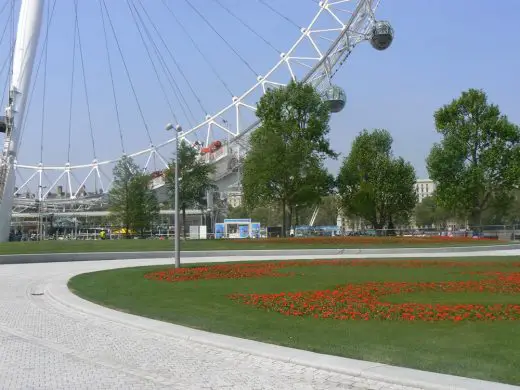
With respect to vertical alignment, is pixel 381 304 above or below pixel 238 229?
below

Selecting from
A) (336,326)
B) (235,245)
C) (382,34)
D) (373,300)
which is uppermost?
(382,34)

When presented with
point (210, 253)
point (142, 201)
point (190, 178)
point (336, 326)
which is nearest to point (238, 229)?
point (190, 178)

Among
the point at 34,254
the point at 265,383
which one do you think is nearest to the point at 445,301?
the point at 265,383

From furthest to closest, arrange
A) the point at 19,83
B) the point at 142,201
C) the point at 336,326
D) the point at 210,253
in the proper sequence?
the point at 142,201, the point at 19,83, the point at 210,253, the point at 336,326

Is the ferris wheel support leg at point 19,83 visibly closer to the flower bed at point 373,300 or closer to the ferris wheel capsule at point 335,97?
the flower bed at point 373,300

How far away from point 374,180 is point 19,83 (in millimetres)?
41285

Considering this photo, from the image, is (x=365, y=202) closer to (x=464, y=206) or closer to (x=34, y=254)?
(x=464, y=206)

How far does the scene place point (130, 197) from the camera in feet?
200

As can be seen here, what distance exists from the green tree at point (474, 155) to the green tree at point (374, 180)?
604 cm

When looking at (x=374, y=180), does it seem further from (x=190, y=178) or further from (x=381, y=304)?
(x=381, y=304)

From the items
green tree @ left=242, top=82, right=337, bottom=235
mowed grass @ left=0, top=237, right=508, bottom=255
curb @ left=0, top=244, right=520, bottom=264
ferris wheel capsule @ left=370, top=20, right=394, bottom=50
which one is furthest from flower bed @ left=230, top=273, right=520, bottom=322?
ferris wheel capsule @ left=370, top=20, right=394, bottom=50

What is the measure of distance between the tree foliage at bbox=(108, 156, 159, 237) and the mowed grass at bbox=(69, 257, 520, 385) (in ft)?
130

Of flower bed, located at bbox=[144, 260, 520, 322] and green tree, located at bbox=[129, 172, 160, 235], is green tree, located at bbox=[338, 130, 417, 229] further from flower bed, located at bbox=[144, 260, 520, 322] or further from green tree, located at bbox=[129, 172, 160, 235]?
flower bed, located at bbox=[144, 260, 520, 322]

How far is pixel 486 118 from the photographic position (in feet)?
213
